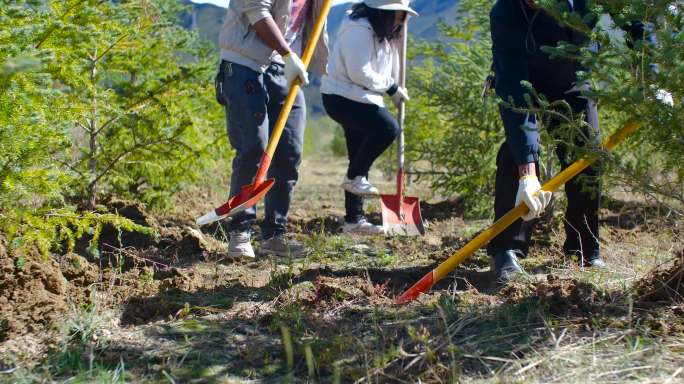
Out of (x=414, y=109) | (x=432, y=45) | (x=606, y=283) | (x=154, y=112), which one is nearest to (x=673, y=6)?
(x=606, y=283)

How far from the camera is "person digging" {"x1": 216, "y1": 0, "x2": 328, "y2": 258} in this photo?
4.05m

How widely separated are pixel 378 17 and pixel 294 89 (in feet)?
4.41

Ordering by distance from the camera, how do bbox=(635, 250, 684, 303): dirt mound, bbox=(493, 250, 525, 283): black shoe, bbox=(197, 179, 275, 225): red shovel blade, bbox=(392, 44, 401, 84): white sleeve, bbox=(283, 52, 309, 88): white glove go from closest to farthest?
bbox=(635, 250, 684, 303): dirt mound → bbox=(493, 250, 525, 283): black shoe → bbox=(197, 179, 275, 225): red shovel blade → bbox=(283, 52, 309, 88): white glove → bbox=(392, 44, 401, 84): white sleeve

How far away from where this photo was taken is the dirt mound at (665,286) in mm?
2723

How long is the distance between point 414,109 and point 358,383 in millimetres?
6674

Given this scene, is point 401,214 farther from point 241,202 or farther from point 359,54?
point 241,202

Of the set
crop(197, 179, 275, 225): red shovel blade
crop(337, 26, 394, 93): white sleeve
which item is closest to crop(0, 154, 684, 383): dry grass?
crop(197, 179, 275, 225): red shovel blade

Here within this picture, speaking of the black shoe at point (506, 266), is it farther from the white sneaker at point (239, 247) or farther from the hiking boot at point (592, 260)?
the white sneaker at point (239, 247)

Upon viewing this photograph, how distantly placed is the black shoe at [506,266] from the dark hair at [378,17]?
2151 mm

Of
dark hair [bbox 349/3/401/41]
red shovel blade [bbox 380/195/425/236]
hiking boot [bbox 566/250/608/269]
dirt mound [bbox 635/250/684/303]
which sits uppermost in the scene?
dark hair [bbox 349/3/401/41]

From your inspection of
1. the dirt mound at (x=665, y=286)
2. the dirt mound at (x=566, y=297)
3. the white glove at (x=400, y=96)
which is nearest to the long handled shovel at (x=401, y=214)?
the white glove at (x=400, y=96)

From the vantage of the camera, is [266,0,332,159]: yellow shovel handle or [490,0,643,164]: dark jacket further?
[266,0,332,159]: yellow shovel handle

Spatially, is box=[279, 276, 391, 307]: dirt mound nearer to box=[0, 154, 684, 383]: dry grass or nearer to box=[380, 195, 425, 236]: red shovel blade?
box=[0, 154, 684, 383]: dry grass

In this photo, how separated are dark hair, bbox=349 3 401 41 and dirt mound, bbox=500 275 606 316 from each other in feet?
8.70
